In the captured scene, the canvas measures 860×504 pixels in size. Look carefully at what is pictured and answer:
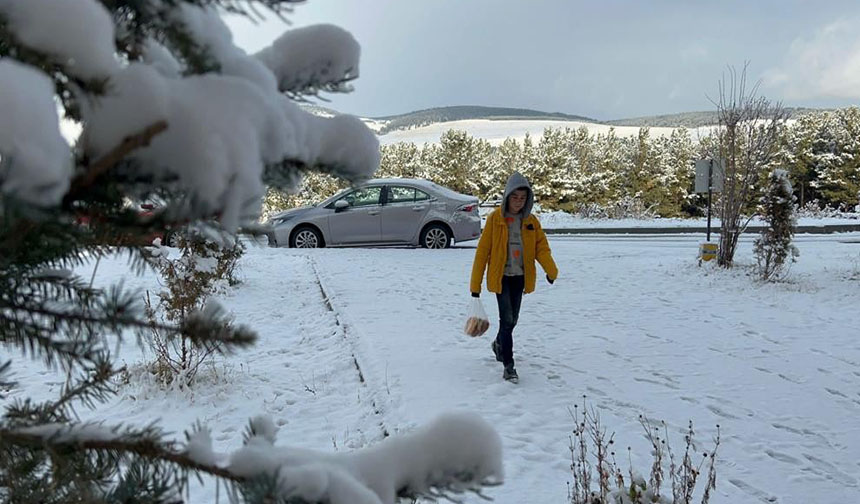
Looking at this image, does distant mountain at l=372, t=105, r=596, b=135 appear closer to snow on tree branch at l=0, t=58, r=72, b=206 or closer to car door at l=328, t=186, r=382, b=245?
car door at l=328, t=186, r=382, b=245

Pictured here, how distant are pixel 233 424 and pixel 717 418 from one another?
336 centimetres

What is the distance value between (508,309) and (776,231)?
275 inches

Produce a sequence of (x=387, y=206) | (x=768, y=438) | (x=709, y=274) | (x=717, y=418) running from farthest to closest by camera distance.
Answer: (x=387, y=206), (x=709, y=274), (x=717, y=418), (x=768, y=438)

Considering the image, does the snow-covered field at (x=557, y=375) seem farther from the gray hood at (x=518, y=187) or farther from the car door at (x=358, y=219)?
the car door at (x=358, y=219)

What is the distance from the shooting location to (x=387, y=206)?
1334cm

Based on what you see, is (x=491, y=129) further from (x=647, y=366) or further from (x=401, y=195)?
(x=647, y=366)

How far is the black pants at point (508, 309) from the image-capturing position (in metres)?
5.33

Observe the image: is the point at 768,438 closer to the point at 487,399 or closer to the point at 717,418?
the point at 717,418

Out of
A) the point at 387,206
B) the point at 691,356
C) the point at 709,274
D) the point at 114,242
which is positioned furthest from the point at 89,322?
the point at 387,206

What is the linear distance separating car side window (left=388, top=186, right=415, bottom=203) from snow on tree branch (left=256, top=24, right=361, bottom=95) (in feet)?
40.5

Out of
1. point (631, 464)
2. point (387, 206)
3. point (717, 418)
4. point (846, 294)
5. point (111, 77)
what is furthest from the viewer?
point (387, 206)

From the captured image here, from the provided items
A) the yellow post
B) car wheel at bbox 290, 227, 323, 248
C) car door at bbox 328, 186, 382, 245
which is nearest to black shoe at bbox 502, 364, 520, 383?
the yellow post

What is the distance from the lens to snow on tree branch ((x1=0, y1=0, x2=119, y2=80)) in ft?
2.11

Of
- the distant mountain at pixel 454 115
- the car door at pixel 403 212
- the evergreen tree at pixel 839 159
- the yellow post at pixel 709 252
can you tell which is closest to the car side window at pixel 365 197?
the car door at pixel 403 212
